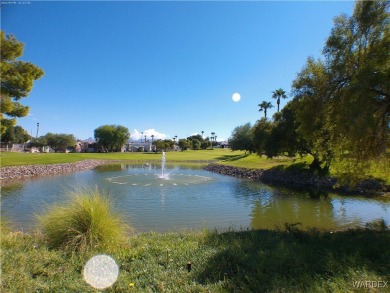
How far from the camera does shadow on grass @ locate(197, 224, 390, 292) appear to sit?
16.9ft

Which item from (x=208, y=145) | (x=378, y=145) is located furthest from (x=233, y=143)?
(x=378, y=145)

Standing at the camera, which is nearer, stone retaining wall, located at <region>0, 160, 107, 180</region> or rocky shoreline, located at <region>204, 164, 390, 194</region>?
rocky shoreline, located at <region>204, 164, 390, 194</region>

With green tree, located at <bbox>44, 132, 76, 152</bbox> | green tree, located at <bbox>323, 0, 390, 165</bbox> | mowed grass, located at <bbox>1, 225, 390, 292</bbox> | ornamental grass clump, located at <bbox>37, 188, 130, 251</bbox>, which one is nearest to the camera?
mowed grass, located at <bbox>1, 225, 390, 292</bbox>

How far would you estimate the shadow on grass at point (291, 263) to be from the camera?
514cm

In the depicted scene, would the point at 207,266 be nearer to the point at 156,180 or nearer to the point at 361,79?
the point at 361,79

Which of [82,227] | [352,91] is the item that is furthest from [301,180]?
[82,227]

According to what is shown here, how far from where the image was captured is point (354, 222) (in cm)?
1437

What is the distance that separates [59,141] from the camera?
118 meters

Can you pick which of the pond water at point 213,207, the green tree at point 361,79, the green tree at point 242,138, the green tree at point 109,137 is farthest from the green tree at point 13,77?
the green tree at point 109,137

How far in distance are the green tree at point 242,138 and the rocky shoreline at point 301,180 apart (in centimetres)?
3355

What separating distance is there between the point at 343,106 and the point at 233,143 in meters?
74.5

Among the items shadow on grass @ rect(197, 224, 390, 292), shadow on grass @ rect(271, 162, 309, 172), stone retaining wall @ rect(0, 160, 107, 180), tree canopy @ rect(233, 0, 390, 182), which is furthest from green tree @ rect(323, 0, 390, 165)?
stone retaining wall @ rect(0, 160, 107, 180)

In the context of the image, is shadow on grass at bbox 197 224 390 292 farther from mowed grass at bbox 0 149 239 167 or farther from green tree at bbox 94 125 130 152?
green tree at bbox 94 125 130 152

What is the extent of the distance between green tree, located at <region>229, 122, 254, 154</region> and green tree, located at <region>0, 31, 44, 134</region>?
63566 mm
